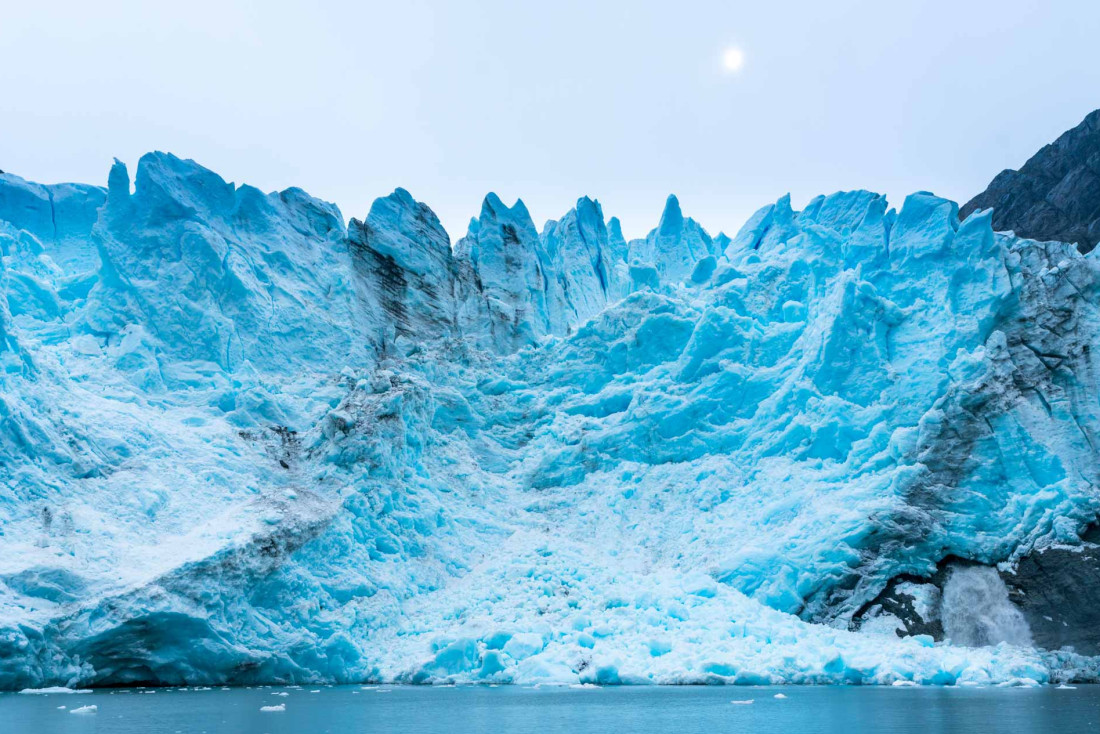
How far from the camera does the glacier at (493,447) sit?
18.0 meters

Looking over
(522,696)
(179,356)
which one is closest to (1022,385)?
(522,696)

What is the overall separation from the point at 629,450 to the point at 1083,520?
988 centimetres

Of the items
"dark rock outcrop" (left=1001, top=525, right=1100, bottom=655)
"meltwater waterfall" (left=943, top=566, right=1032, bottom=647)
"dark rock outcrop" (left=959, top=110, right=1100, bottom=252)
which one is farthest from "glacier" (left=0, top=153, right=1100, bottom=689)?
"dark rock outcrop" (left=959, top=110, right=1100, bottom=252)

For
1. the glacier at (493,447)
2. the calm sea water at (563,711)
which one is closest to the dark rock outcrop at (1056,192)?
the glacier at (493,447)

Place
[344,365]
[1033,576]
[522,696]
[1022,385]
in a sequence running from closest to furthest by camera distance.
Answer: [522,696] < [1033,576] < [1022,385] < [344,365]

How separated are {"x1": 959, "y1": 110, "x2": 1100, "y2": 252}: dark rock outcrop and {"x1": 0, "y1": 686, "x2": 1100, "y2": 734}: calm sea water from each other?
21936 mm

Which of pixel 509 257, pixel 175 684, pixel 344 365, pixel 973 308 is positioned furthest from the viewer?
pixel 509 257

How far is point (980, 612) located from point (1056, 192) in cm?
2264

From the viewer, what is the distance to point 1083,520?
63.7 feet

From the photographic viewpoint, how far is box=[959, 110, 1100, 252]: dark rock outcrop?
34250 mm

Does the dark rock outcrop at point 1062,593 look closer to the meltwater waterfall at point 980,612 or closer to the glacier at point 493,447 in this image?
the meltwater waterfall at point 980,612

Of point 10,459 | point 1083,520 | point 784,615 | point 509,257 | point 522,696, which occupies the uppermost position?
point 509,257

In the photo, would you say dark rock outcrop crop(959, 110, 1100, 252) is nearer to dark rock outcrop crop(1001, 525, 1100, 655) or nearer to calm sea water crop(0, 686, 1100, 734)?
dark rock outcrop crop(1001, 525, 1100, 655)

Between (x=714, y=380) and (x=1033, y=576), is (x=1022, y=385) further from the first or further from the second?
(x=714, y=380)
